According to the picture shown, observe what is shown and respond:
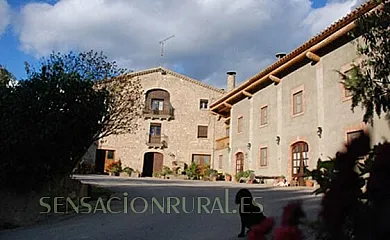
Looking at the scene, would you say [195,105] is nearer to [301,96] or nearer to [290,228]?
[301,96]

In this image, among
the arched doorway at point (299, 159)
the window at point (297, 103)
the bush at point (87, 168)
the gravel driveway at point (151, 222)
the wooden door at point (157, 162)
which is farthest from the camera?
the wooden door at point (157, 162)

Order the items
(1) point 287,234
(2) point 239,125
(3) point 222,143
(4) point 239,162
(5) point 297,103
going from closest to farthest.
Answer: (1) point 287,234 < (5) point 297,103 < (4) point 239,162 < (2) point 239,125 < (3) point 222,143

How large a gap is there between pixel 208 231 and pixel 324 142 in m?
9.42

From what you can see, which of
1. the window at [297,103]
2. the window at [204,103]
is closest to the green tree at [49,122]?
the window at [297,103]

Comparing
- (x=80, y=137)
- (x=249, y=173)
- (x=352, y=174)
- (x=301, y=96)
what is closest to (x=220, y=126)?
(x=249, y=173)

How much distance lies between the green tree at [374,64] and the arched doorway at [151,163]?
25856 millimetres

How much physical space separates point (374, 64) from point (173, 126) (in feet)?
85.7

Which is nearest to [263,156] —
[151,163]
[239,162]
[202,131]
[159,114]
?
[239,162]

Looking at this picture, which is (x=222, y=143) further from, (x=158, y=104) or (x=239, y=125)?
(x=158, y=104)

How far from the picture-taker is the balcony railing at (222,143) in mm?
27434

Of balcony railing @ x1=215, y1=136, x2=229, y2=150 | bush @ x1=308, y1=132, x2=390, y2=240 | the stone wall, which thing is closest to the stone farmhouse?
balcony railing @ x1=215, y1=136, x2=229, y2=150

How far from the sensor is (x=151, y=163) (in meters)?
31.2

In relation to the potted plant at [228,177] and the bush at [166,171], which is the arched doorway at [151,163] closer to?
Answer: the bush at [166,171]

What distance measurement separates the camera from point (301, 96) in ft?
55.6
